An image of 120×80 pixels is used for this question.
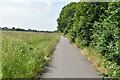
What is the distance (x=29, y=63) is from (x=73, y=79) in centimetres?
186

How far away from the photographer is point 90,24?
1728 cm

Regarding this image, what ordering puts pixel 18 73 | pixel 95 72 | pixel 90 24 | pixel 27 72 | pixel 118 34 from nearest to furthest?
pixel 18 73
pixel 27 72
pixel 118 34
pixel 95 72
pixel 90 24

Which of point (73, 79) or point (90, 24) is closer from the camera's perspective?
point (73, 79)

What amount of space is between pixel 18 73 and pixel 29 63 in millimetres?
1633

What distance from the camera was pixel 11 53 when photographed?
804 cm

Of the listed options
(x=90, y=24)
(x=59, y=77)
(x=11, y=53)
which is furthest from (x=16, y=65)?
(x=90, y=24)

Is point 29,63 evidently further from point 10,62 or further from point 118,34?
point 118,34

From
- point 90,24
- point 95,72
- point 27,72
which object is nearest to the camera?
point 27,72

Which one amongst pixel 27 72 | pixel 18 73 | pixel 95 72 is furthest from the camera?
pixel 95 72

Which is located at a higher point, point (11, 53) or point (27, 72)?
point (11, 53)

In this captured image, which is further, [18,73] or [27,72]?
[27,72]

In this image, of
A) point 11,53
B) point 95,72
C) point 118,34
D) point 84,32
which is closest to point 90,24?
point 84,32

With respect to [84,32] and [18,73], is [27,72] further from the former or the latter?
[84,32]

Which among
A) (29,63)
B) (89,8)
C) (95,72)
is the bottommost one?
(95,72)
